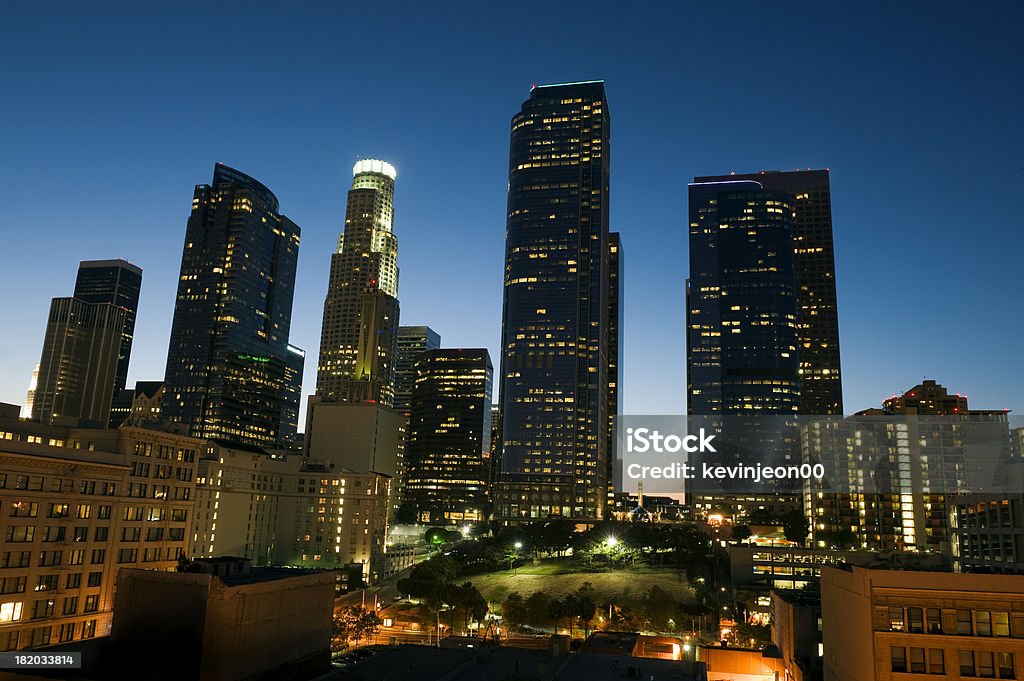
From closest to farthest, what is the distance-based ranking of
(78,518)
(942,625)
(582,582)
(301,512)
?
(942,625) → (78,518) → (582,582) → (301,512)

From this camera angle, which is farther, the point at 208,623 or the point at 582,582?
the point at 582,582

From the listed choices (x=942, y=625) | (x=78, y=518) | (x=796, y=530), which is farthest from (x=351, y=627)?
(x=796, y=530)

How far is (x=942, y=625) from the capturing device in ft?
179

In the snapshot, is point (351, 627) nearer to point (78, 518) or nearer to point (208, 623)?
point (78, 518)

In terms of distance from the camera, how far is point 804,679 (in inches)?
2916

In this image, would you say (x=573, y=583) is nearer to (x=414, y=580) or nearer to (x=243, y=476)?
(x=414, y=580)

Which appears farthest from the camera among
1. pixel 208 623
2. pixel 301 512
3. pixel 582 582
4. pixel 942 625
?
pixel 301 512

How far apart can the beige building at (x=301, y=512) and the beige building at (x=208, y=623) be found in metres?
112

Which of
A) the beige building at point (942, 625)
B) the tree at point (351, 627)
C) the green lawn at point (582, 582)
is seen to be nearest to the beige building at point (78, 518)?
the tree at point (351, 627)

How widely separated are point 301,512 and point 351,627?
87.9 meters

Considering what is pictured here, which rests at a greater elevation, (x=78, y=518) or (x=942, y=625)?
(x=78, y=518)

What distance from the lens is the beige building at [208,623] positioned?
60.0 meters

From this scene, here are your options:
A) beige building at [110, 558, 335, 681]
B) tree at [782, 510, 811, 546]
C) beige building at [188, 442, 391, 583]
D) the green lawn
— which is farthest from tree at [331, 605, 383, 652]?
tree at [782, 510, 811, 546]

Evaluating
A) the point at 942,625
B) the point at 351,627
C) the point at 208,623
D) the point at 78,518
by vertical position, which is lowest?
the point at 351,627
